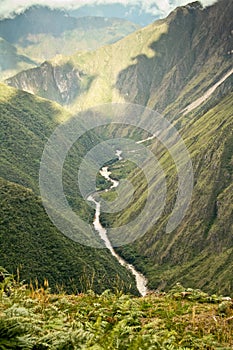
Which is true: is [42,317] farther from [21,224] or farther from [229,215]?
[229,215]

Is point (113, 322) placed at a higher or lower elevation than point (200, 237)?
higher

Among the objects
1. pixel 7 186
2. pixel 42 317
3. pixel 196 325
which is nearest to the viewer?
pixel 42 317

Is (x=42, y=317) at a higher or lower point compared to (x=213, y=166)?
lower

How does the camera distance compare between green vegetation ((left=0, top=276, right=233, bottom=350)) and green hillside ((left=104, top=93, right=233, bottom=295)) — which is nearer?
green vegetation ((left=0, top=276, right=233, bottom=350))

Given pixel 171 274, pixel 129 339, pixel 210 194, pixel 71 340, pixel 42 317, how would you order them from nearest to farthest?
pixel 71 340, pixel 129 339, pixel 42 317, pixel 171 274, pixel 210 194

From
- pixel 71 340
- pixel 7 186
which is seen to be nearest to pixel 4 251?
pixel 7 186

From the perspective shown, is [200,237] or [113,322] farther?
[200,237]

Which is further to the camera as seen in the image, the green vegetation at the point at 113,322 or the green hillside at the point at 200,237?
the green hillside at the point at 200,237

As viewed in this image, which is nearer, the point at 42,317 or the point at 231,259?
the point at 42,317
